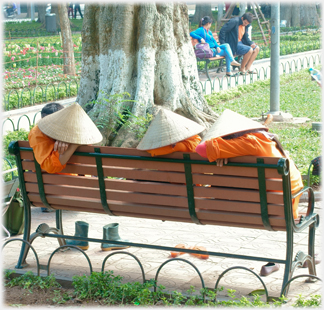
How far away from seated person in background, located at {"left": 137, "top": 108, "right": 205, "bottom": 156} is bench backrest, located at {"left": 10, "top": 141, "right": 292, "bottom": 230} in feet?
0.26

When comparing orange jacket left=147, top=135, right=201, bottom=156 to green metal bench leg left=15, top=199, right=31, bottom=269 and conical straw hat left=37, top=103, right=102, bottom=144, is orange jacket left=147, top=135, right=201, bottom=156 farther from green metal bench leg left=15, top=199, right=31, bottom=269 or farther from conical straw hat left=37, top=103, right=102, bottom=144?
green metal bench leg left=15, top=199, right=31, bottom=269

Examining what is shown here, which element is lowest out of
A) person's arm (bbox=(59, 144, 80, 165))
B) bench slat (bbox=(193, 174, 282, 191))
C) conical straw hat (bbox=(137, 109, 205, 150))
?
bench slat (bbox=(193, 174, 282, 191))

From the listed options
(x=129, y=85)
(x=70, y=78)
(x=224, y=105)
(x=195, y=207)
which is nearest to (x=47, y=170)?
(x=195, y=207)

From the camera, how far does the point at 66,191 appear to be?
4.16m

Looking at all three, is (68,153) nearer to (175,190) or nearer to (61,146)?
(61,146)

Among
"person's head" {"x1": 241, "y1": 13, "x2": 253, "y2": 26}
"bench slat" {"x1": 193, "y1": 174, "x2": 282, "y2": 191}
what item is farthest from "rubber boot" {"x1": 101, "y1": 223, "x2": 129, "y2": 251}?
"person's head" {"x1": 241, "y1": 13, "x2": 253, "y2": 26}

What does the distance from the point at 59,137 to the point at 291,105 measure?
336 inches

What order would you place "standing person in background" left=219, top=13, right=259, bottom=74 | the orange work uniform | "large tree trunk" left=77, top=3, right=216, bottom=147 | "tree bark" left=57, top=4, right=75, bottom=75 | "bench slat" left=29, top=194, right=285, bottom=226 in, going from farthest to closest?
"tree bark" left=57, top=4, right=75, bottom=75, "standing person in background" left=219, top=13, right=259, bottom=74, "large tree trunk" left=77, top=3, right=216, bottom=147, "bench slat" left=29, top=194, right=285, bottom=226, the orange work uniform

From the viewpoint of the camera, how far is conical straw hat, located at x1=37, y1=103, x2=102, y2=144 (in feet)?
13.0

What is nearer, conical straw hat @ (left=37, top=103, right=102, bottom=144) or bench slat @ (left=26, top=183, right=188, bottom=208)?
bench slat @ (left=26, top=183, right=188, bottom=208)

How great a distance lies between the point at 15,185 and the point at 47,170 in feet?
3.47

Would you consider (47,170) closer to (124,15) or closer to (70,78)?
(124,15)

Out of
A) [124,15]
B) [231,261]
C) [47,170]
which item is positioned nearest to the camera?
[47,170]

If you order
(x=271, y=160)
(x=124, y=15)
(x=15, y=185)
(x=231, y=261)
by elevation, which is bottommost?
(x=231, y=261)
